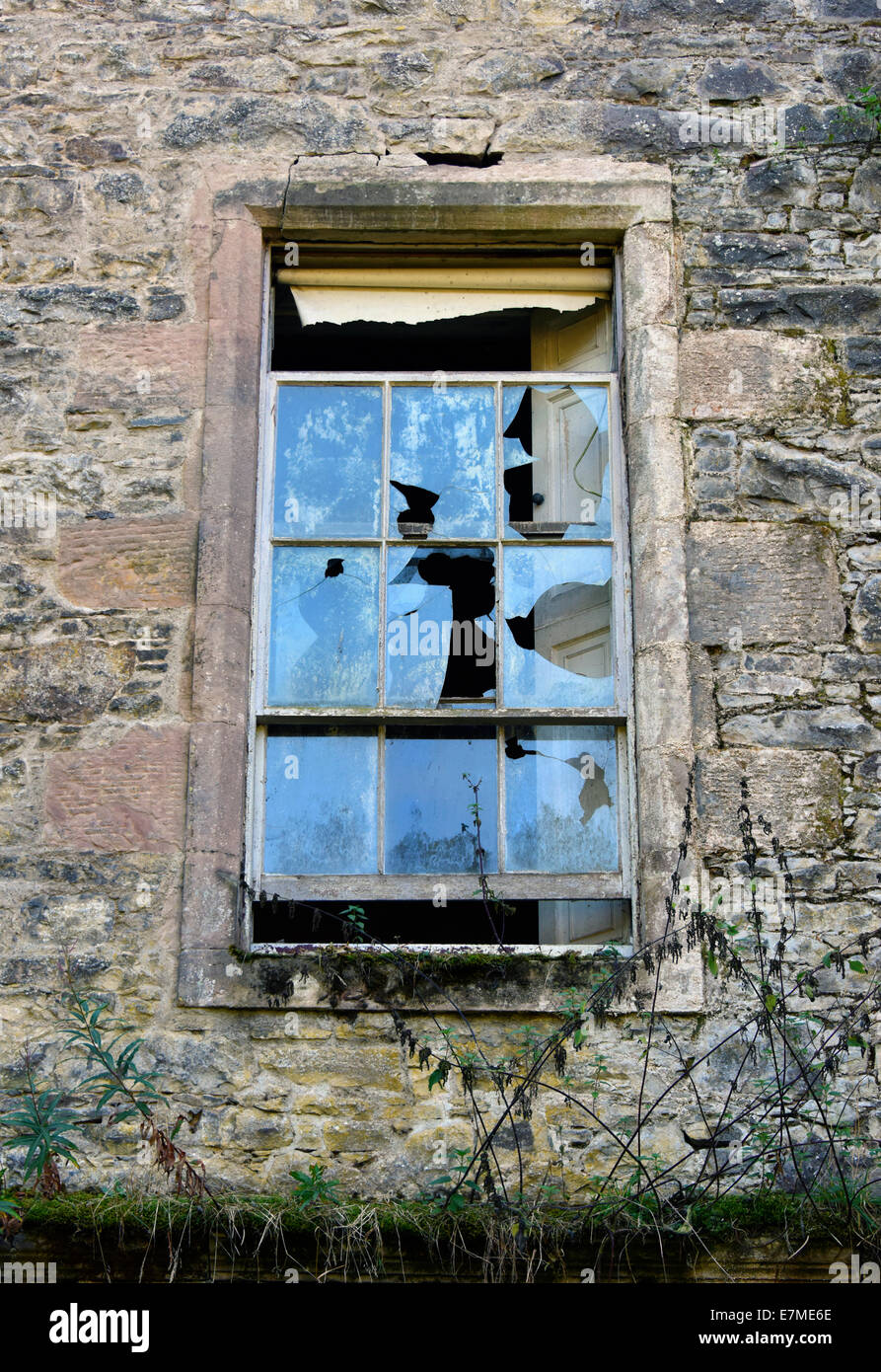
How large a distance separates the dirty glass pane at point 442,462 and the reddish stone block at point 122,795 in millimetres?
1044

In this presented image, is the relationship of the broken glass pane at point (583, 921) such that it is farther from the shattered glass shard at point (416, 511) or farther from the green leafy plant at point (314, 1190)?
the shattered glass shard at point (416, 511)

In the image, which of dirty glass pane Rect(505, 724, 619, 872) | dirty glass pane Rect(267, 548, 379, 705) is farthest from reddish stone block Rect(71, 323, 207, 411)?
dirty glass pane Rect(505, 724, 619, 872)

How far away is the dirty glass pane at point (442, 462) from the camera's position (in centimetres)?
501

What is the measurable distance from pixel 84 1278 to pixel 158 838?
121 centimetres

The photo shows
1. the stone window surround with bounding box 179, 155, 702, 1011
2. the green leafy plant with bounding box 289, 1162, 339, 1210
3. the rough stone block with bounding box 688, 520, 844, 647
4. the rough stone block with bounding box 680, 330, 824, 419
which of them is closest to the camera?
the green leafy plant with bounding box 289, 1162, 339, 1210

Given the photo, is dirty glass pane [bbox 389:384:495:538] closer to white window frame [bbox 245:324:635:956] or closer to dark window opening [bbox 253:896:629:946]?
white window frame [bbox 245:324:635:956]

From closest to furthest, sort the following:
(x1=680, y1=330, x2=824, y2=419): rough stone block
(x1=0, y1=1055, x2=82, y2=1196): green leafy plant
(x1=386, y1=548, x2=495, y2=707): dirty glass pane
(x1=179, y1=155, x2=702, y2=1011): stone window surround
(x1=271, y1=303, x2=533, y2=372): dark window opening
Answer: (x1=0, y1=1055, x2=82, y2=1196): green leafy plant
(x1=179, y1=155, x2=702, y2=1011): stone window surround
(x1=386, y1=548, x2=495, y2=707): dirty glass pane
(x1=680, y1=330, x2=824, y2=419): rough stone block
(x1=271, y1=303, x2=533, y2=372): dark window opening

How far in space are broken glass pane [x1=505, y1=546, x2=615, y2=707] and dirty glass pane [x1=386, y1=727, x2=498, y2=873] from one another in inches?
8.6

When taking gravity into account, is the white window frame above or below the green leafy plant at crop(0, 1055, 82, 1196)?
above

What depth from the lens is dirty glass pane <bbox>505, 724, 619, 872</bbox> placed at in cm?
468

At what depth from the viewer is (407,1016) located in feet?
14.2

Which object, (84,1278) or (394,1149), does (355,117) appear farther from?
(84,1278)

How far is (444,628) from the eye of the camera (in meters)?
4.91

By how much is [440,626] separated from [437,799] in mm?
562
